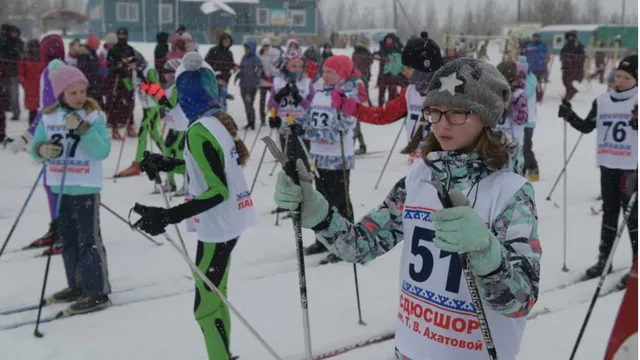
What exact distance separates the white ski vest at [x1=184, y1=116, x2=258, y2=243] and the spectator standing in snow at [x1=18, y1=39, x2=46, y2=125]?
31.8ft

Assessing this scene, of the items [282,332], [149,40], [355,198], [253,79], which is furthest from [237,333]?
[149,40]

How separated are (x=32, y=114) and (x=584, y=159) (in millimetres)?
10484

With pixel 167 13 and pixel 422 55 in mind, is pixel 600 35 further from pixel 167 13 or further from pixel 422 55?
pixel 422 55

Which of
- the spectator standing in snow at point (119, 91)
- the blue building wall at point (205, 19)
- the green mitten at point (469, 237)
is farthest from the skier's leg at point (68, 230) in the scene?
the blue building wall at point (205, 19)

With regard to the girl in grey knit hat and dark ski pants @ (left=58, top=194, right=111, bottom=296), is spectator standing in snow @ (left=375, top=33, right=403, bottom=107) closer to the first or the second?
dark ski pants @ (left=58, top=194, right=111, bottom=296)

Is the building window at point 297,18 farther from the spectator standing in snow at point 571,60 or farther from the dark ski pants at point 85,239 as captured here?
the dark ski pants at point 85,239

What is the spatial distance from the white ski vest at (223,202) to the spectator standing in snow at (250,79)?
10222 millimetres

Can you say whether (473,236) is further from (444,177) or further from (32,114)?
(32,114)

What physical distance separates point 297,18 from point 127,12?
314 inches

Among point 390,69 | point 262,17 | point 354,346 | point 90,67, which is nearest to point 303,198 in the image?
point 354,346

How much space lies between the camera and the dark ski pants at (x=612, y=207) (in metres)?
5.11

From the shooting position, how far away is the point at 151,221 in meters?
2.78

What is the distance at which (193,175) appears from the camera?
3367 millimetres

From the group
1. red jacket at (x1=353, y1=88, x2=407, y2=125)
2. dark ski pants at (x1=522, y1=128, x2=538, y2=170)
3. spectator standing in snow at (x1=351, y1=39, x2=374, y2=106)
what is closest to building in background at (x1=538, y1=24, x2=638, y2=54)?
spectator standing in snow at (x1=351, y1=39, x2=374, y2=106)
